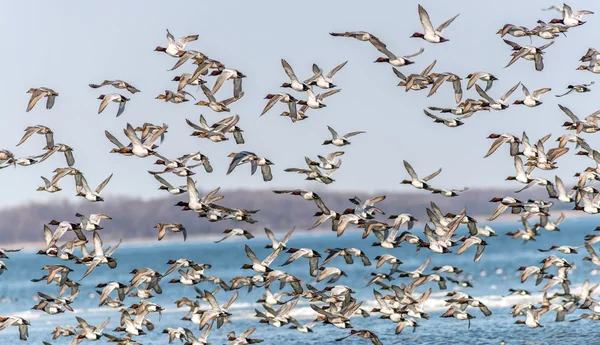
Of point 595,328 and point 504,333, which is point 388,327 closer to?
point 504,333

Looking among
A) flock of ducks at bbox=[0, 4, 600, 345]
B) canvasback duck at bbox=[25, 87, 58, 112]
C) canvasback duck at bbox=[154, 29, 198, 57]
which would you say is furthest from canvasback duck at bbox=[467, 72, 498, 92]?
canvasback duck at bbox=[25, 87, 58, 112]

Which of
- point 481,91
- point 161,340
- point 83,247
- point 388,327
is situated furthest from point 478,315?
point 83,247

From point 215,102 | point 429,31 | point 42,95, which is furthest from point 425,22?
point 42,95

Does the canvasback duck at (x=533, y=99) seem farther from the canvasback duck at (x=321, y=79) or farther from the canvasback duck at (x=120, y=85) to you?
the canvasback duck at (x=120, y=85)

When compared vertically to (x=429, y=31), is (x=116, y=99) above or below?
below

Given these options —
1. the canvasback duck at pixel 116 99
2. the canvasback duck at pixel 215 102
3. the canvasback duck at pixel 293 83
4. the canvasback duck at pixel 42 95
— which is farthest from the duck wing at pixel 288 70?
the canvasback duck at pixel 42 95

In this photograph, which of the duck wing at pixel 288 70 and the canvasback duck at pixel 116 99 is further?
the canvasback duck at pixel 116 99

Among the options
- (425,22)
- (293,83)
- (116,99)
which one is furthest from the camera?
(116,99)

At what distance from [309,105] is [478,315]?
64.0ft

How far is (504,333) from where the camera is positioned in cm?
4303

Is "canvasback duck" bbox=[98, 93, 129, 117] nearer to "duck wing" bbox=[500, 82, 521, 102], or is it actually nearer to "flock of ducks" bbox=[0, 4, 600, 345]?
"flock of ducks" bbox=[0, 4, 600, 345]

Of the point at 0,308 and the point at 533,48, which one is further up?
the point at 533,48

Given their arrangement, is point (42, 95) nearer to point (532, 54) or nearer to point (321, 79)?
point (321, 79)

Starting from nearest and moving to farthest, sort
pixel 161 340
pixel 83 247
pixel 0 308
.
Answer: pixel 83 247 → pixel 161 340 → pixel 0 308
